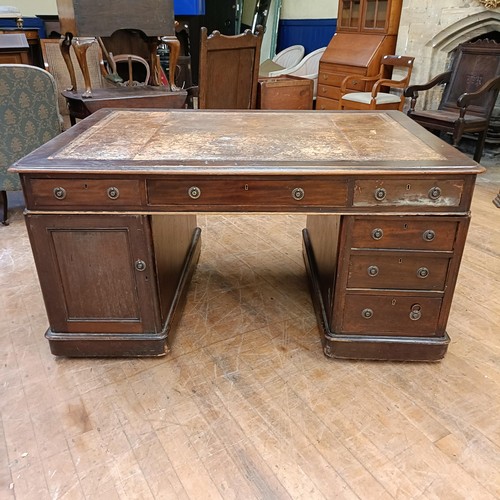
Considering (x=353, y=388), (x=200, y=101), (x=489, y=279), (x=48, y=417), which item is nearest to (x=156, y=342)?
(x=48, y=417)

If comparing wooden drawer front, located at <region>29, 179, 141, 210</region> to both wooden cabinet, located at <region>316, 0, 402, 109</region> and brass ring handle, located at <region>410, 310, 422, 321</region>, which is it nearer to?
brass ring handle, located at <region>410, 310, 422, 321</region>

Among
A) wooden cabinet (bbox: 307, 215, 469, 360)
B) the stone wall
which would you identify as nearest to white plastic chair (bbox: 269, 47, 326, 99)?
the stone wall

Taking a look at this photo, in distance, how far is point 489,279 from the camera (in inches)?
90.0

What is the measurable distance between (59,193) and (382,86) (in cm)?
463

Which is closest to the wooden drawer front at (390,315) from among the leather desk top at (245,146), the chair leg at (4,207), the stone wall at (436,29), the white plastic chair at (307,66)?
the leather desk top at (245,146)

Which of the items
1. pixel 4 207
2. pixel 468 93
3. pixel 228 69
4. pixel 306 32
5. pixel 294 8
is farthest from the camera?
pixel 294 8

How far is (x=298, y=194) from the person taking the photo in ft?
4.81

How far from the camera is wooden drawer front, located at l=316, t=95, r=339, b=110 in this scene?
18.0 feet

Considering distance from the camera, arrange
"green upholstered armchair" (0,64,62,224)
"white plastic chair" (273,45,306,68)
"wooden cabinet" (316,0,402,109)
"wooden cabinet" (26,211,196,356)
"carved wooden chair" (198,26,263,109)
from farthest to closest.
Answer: "white plastic chair" (273,45,306,68)
"wooden cabinet" (316,0,402,109)
"carved wooden chair" (198,26,263,109)
"green upholstered armchair" (0,64,62,224)
"wooden cabinet" (26,211,196,356)

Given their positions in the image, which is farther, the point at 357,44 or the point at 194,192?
the point at 357,44

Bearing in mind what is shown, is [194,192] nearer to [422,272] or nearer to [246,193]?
[246,193]

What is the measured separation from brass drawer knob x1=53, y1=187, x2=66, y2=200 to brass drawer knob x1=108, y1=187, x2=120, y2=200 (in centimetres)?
14

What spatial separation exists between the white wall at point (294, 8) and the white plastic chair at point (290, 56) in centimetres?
44

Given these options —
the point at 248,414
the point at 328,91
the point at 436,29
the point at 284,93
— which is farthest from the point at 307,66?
the point at 248,414
